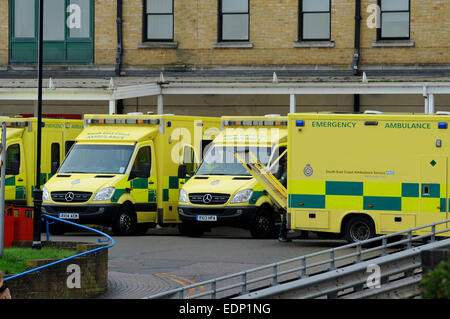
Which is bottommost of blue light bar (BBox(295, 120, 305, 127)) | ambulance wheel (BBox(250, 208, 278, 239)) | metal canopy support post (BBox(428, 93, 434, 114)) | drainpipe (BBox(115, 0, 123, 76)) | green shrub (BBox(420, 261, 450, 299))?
ambulance wheel (BBox(250, 208, 278, 239))

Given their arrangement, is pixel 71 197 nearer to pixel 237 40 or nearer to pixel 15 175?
pixel 15 175

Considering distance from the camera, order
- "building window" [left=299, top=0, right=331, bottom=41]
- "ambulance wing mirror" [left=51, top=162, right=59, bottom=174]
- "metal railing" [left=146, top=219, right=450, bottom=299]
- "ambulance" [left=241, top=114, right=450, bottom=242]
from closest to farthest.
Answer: "metal railing" [left=146, top=219, right=450, bottom=299]
"ambulance" [left=241, top=114, right=450, bottom=242]
"ambulance wing mirror" [left=51, top=162, right=59, bottom=174]
"building window" [left=299, top=0, right=331, bottom=41]

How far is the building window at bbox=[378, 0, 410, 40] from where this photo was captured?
96.0 feet

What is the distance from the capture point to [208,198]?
21609 millimetres

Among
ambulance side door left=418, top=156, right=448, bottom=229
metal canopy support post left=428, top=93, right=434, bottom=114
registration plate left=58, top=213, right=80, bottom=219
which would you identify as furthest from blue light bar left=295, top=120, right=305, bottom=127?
metal canopy support post left=428, top=93, right=434, bottom=114

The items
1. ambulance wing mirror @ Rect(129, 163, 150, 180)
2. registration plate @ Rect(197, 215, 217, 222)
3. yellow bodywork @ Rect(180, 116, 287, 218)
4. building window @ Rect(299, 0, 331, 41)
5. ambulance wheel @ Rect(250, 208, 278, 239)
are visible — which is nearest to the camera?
registration plate @ Rect(197, 215, 217, 222)

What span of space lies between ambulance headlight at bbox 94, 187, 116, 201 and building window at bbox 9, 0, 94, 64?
972 cm

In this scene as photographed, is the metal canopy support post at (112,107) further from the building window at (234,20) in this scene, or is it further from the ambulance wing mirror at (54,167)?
the building window at (234,20)

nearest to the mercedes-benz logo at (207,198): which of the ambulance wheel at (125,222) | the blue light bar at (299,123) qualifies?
the ambulance wheel at (125,222)

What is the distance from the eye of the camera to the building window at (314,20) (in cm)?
2970

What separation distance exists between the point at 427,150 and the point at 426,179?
53 centimetres

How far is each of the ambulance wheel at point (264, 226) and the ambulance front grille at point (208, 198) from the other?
79 centimetres

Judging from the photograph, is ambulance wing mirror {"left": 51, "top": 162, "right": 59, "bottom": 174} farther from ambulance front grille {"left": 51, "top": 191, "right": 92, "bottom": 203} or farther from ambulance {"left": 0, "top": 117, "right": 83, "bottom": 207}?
ambulance front grille {"left": 51, "top": 191, "right": 92, "bottom": 203}

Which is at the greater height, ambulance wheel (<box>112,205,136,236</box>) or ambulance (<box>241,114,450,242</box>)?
ambulance (<box>241,114,450,242</box>)
